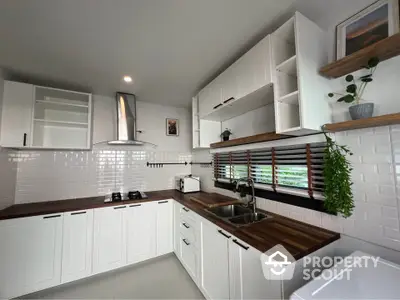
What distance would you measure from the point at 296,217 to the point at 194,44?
73.9 inches

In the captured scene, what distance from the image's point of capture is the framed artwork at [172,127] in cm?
336

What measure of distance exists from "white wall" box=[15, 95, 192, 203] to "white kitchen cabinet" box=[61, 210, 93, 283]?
637 mm

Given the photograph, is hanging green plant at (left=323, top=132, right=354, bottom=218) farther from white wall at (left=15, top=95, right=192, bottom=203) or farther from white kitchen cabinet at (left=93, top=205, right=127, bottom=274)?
white wall at (left=15, top=95, right=192, bottom=203)

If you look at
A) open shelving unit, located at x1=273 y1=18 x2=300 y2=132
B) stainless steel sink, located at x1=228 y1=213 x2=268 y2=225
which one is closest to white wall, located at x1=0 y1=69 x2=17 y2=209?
stainless steel sink, located at x1=228 y1=213 x2=268 y2=225

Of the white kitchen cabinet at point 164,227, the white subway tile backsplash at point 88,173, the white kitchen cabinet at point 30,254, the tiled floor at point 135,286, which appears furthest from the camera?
the white kitchen cabinet at point 164,227

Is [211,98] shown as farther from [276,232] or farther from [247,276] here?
[247,276]

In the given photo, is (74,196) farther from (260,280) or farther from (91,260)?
(260,280)

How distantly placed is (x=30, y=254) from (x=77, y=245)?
1.38 ft

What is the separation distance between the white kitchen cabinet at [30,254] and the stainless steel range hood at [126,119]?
1.26 metres

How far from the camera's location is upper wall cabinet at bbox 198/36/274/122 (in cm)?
149

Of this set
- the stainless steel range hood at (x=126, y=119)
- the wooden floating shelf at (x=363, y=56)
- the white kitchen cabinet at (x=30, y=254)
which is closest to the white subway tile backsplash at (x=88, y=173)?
the stainless steel range hood at (x=126, y=119)

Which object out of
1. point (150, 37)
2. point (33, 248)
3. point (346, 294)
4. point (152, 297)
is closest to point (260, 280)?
point (346, 294)

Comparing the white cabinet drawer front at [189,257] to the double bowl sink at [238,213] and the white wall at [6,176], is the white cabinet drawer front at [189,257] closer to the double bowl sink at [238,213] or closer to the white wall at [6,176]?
the double bowl sink at [238,213]

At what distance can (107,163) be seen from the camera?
283 cm
